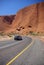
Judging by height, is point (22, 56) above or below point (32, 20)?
above

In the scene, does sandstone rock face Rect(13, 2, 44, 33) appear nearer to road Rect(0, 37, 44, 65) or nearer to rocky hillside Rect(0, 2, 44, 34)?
rocky hillside Rect(0, 2, 44, 34)

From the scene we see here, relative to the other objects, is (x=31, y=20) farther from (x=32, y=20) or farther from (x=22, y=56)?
(x=22, y=56)

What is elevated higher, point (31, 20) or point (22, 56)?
point (22, 56)

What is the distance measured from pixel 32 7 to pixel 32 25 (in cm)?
1664

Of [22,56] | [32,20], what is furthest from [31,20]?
[22,56]

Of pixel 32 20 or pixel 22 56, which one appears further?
pixel 32 20

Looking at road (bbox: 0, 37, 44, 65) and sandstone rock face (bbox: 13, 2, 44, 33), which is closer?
road (bbox: 0, 37, 44, 65)

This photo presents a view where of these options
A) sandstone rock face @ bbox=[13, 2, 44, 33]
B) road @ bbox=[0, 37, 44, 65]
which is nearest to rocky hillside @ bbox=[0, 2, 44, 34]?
sandstone rock face @ bbox=[13, 2, 44, 33]

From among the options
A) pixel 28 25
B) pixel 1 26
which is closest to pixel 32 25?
pixel 28 25

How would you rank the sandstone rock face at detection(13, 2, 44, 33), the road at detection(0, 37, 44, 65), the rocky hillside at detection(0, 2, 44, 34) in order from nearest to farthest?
the road at detection(0, 37, 44, 65) < the rocky hillside at detection(0, 2, 44, 34) < the sandstone rock face at detection(13, 2, 44, 33)

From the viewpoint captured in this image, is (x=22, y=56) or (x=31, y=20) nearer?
(x=22, y=56)

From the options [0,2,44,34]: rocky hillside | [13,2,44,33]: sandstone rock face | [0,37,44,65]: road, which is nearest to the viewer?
[0,37,44,65]: road

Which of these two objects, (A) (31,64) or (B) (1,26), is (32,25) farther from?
(A) (31,64)

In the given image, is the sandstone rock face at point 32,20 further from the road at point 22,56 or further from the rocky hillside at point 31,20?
the road at point 22,56
